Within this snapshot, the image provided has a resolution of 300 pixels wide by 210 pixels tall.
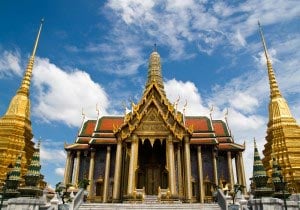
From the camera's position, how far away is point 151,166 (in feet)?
73.7

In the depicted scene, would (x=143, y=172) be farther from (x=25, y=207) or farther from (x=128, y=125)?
(x=25, y=207)

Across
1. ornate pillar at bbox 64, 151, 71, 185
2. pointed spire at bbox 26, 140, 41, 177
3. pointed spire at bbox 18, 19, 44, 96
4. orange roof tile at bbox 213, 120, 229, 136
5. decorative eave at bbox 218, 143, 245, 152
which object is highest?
pointed spire at bbox 18, 19, 44, 96

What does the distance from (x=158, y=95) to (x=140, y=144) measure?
13.0 feet

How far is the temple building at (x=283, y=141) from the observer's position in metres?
20.3

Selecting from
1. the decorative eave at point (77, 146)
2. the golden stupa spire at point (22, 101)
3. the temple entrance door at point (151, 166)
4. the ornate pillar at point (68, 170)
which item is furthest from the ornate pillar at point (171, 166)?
the golden stupa spire at point (22, 101)

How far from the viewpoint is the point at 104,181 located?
23859mm

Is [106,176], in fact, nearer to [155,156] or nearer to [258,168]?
[155,156]

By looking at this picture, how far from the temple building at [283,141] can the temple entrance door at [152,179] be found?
26.9ft

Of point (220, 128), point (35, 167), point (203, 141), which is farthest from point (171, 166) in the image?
point (220, 128)

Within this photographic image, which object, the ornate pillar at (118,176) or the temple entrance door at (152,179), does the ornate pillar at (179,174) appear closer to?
the temple entrance door at (152,179)

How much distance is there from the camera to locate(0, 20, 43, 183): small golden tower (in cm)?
2114

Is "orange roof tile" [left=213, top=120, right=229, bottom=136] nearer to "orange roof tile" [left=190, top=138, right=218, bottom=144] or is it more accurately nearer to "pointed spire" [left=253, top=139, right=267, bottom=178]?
"orange roof tile" [left=190, top=138, right=218, bottom=144]

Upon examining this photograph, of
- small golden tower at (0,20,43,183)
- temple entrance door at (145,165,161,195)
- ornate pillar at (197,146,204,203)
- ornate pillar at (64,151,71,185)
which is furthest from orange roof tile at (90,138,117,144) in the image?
ornate pillar at (197,146,204,203)

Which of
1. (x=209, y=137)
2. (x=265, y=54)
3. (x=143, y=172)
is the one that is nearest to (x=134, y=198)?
(x=143, y=172)
